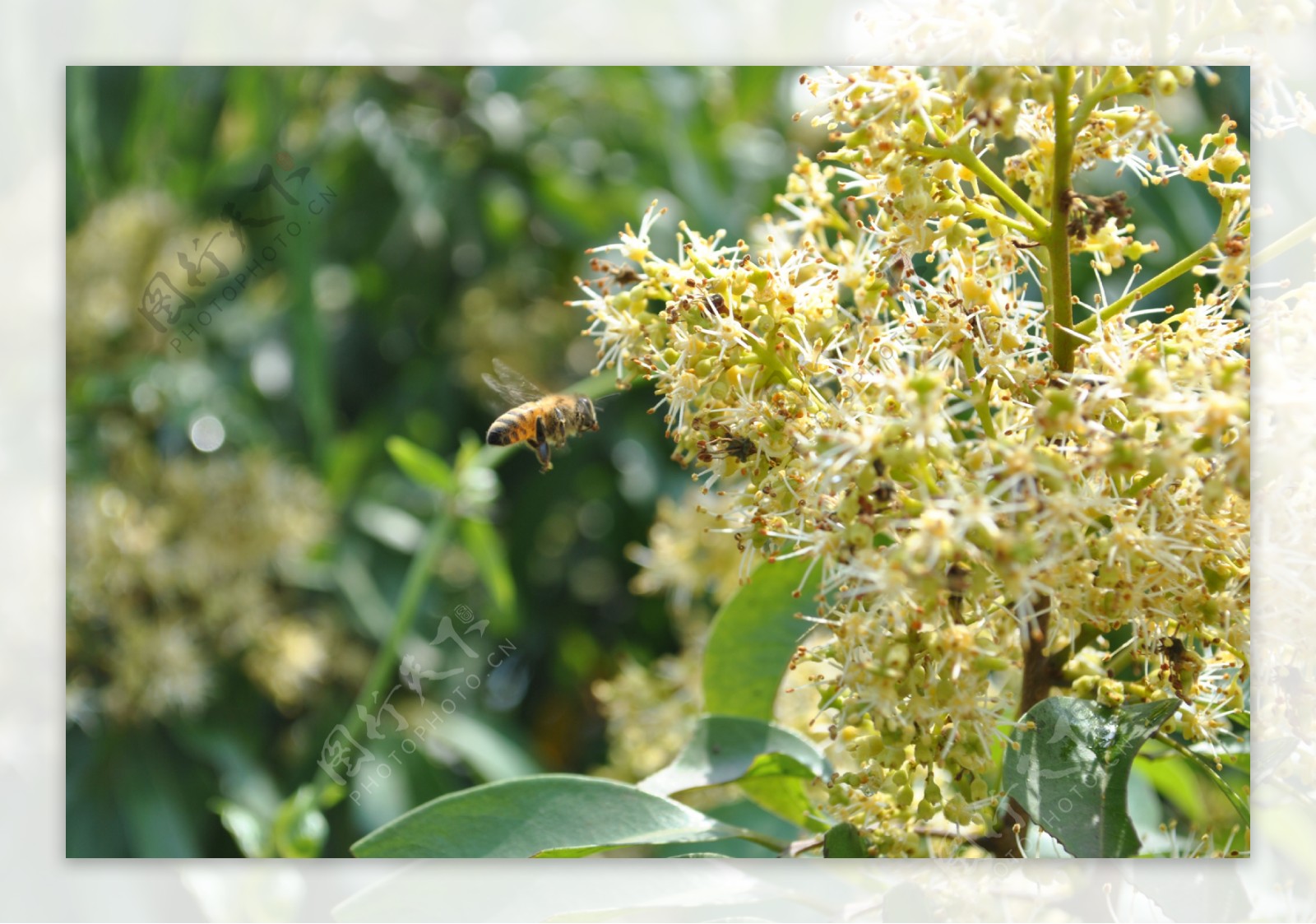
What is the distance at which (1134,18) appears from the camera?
1.14 m

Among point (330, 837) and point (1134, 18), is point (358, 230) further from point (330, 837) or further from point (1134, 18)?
point (1134, 18)

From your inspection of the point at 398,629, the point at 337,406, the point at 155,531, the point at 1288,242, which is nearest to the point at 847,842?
the point at 1288,242

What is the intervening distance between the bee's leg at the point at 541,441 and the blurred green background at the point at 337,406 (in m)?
0.55

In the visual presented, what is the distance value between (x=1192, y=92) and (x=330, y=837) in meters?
1.80

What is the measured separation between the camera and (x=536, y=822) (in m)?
1.34

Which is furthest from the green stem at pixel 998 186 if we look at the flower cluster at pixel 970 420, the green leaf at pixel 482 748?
the green leaf at pixel 482 748

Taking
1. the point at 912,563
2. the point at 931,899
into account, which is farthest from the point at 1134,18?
the point at 931,899

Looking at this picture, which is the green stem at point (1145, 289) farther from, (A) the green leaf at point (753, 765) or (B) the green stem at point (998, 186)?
(A) the green leaf at point (753, 765)

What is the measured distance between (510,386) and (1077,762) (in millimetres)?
776

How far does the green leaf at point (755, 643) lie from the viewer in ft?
4.75

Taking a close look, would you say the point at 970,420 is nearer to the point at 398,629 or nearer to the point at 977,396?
the point at 977,396
